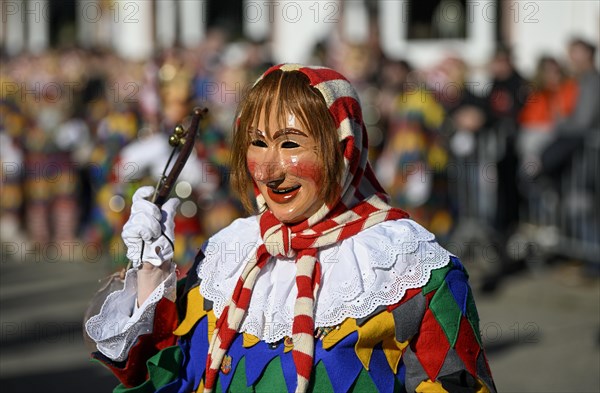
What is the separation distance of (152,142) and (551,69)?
4.96 m

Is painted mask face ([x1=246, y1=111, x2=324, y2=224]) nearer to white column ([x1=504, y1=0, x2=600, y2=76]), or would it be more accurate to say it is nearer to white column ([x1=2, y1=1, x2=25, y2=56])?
white column ([x1=504, y1=0, x2=600, y2=76])

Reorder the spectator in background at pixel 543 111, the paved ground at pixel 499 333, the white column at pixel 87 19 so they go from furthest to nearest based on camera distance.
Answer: the white column at pixel 87 19
the spectator in background at pixel 543 111
the paved ground at pixel 499 333

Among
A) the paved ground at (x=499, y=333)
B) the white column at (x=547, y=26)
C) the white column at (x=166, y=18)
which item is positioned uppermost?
the white column at (x=166, y=18)

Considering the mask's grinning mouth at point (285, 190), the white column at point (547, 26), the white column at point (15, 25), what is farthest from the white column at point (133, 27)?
the mask's grinning mouth at point (285, 190)

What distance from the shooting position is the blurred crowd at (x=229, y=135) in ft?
18.9

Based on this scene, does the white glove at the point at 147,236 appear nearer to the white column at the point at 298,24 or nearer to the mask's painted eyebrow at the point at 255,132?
the mask's painted eyebrow at the point at 255,132

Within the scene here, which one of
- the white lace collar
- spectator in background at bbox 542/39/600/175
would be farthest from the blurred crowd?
the white lace collar

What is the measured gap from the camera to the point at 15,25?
21812 mm

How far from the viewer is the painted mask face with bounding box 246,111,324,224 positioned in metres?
2.39

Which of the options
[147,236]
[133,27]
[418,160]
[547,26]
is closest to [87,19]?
[133,27]

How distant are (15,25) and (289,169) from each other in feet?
68.3

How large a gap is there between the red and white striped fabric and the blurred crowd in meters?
2.81

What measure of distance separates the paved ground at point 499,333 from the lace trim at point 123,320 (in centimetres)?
304

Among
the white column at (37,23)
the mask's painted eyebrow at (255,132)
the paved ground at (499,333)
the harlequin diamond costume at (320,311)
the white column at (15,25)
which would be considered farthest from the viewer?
the white column at (15,25)
